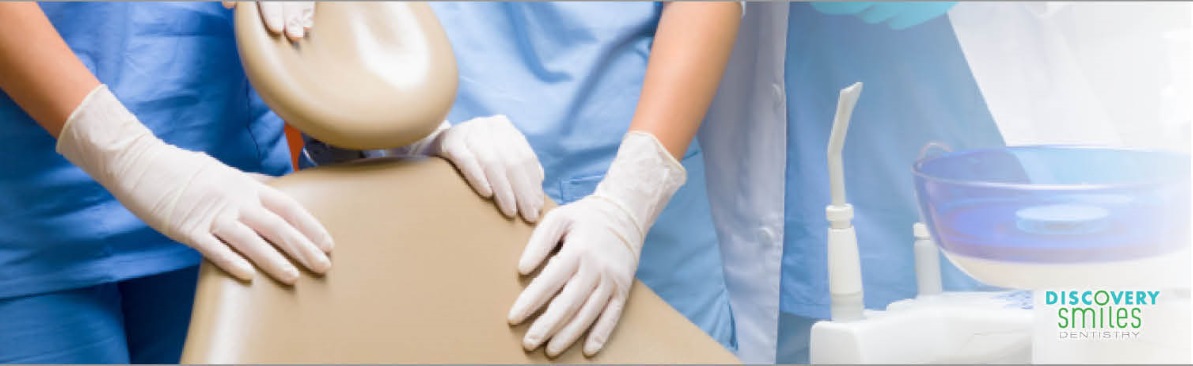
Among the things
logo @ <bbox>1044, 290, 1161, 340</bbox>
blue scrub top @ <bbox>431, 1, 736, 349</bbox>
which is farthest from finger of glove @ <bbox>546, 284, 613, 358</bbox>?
logo @ <bbox>1044, 290, 1161, 340</bbox>

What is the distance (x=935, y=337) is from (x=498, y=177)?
47cm

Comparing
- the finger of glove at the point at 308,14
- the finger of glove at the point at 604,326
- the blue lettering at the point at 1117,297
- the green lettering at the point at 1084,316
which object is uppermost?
the finger of glove at the point at 308,14

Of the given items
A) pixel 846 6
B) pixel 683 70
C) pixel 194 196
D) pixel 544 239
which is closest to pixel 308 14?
pixel 194 196

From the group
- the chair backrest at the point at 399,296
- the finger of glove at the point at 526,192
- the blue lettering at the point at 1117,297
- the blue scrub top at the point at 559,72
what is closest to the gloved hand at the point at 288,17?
the chair backrest at the point at 399,296

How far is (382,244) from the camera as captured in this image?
102 cm

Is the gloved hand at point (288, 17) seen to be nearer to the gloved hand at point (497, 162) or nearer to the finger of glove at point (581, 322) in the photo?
the gloved hand at point (497, 162)

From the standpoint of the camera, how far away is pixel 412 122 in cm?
104

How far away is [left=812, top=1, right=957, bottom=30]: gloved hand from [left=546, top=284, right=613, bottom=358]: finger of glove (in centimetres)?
53

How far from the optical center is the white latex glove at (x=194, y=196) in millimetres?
980

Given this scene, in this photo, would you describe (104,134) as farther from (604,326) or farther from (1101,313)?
(1101,313)

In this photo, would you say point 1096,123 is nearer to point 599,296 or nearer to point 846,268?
point 846,268

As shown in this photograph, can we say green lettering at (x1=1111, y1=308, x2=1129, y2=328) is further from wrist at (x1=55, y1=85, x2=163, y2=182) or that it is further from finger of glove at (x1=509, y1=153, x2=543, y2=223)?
wrist at (x1=55, y1=85, x2=163, y2=182)

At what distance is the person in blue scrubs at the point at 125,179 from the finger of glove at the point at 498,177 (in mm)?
191

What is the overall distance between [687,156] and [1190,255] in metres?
0.63
